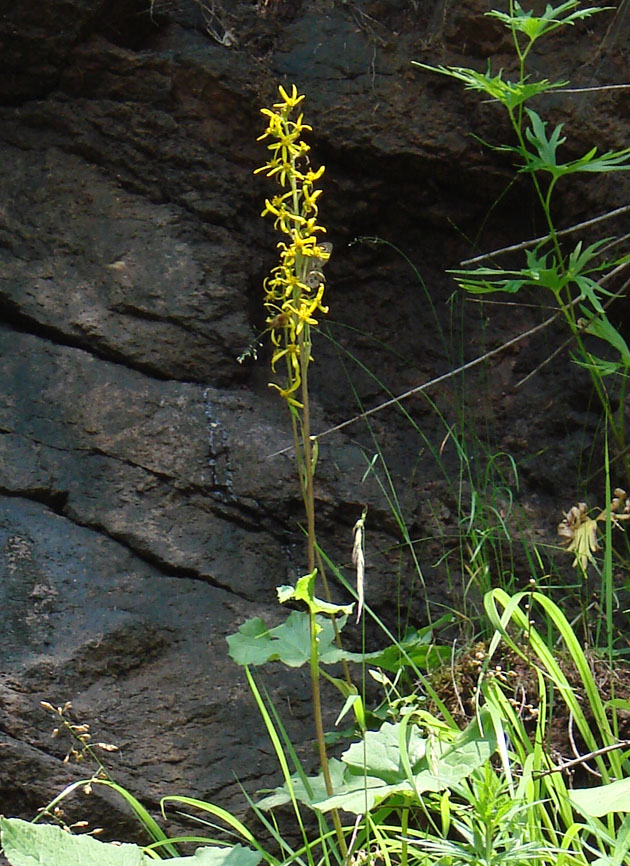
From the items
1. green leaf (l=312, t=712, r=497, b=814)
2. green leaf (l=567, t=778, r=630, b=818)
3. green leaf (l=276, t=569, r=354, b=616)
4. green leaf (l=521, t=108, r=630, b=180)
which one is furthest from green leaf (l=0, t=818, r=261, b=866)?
green leaf (l=521, t=108, r=630, b=180)

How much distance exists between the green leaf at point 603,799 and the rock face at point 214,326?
2.78 feet

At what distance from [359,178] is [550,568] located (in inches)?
50.0

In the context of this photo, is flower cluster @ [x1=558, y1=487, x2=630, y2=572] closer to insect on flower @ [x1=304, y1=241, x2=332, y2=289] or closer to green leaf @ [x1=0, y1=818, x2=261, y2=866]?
insect on flower @ [x1=304, y1=241, x2=332, y2=289]

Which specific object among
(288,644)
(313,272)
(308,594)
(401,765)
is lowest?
(401,765)

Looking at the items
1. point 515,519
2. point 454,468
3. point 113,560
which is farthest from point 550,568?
point 113,560

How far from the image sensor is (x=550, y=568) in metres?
2.41

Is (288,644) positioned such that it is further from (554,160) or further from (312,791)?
(554,160)

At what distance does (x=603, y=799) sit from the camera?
1.42 meters

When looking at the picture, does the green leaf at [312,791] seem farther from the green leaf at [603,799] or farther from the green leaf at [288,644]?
the green leaf at [603,799]

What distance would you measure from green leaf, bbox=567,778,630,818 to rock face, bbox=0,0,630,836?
0.85m

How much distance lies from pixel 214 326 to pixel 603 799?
5.32ft

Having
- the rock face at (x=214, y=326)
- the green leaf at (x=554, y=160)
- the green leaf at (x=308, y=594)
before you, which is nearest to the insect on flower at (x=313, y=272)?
the green leaf at (x=308, y=594)

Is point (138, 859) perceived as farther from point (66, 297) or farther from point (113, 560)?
point (66, 297)

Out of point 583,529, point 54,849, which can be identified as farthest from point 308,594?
point 583,529
